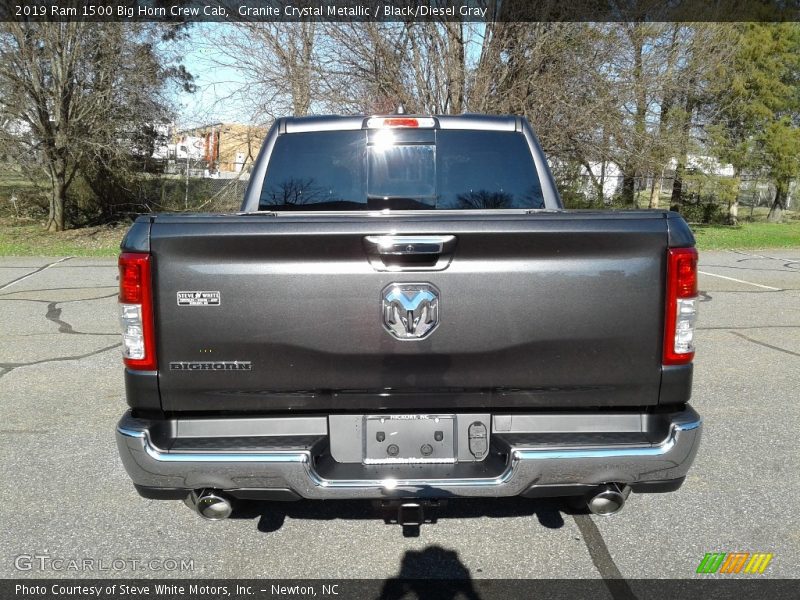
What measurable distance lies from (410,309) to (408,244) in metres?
0.24

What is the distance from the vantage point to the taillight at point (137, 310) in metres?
2.58

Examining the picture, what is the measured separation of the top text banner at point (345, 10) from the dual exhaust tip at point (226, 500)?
46.1ft

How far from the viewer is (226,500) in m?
2.86

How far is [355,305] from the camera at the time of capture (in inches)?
103

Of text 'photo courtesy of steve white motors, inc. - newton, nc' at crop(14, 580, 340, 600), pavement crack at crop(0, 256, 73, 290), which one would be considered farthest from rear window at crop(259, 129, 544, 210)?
pavement crack at crop(0, 256, 73, 290)

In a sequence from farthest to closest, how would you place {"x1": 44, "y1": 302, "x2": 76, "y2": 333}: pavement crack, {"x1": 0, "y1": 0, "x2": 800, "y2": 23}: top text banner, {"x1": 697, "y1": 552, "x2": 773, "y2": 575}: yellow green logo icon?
{"x1": 0, "y1": 0, "x2": 800, "y2": 23}: top text banner → {"x1": 44, "y1": 302, "x2": 76, "y2": 333}: pavement crack → {"x1": 697, "y1": 552, "x2": 773, "y2": 575}: yellow green logo icon

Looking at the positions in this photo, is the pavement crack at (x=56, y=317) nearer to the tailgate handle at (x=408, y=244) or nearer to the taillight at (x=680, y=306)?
the tailgate handle at (x=408, y=244)

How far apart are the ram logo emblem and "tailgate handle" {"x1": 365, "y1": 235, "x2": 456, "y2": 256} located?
4.8 inches

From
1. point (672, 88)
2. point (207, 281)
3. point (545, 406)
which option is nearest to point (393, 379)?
point (545, 406)

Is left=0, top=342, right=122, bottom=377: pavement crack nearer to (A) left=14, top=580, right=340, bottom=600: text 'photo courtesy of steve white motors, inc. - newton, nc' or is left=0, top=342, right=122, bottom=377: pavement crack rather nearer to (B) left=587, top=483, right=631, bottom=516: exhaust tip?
(A) left=14, top=580, right=340, bottom=600: text 'photo courtesy of steve white motors, inc. - newton, nc'

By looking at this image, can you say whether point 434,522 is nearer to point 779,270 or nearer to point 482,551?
point 482,551

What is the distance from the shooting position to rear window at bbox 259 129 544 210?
3947 millimetres

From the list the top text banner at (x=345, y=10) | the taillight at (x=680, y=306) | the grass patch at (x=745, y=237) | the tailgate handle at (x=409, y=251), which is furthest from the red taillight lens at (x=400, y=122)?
the grass patch at (x=745, y=237)

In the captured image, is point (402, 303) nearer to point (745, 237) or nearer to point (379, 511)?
point (379, 511)
